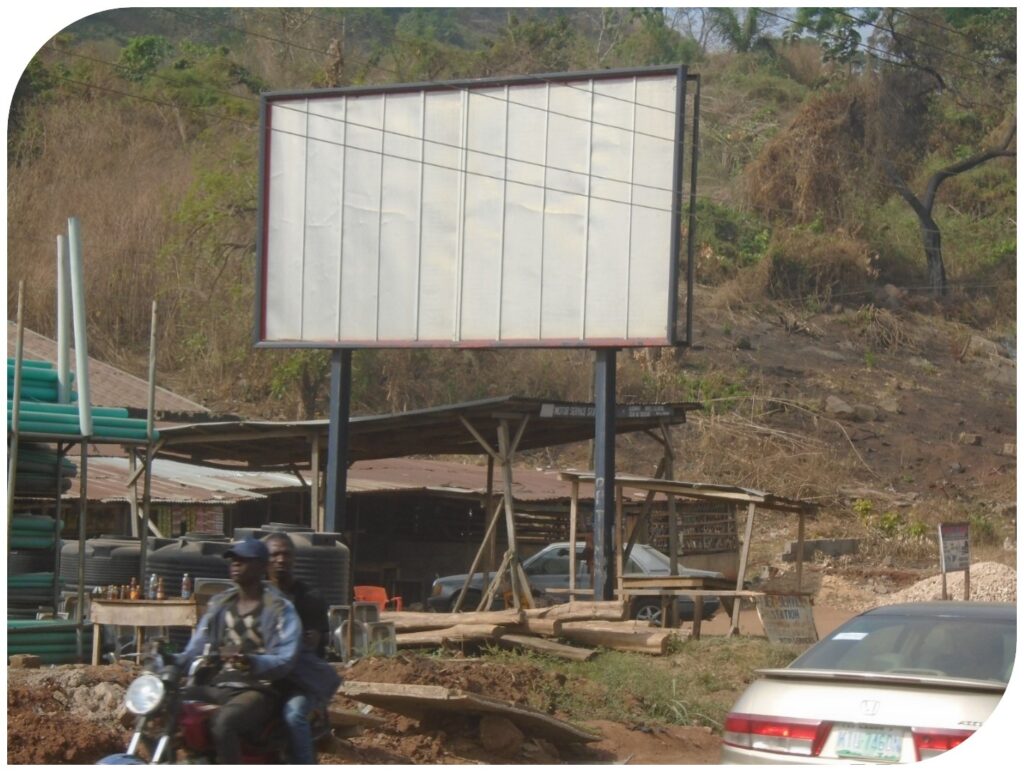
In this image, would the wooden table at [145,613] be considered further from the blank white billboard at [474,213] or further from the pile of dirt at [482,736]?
the blank white billboard at [474,213]

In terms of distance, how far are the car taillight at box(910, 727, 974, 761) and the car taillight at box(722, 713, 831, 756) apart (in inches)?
15.2

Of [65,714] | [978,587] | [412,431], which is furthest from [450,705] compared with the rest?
[978,587]

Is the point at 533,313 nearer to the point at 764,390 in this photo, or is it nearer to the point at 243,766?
the point at 243,766

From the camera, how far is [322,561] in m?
14.3

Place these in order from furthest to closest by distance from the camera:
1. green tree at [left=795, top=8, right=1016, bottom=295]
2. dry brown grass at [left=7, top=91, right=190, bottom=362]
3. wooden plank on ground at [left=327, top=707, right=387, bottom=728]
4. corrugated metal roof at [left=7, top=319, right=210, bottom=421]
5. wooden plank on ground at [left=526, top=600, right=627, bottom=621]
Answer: green tree at [left=795, top=8, right=1016, bottom=295] → dry brown grass at [left=7, top=91, right=190, bottom=362] → corrugated metal roof at [left=7, top=319, right=210, bottom=421] → wooden plank on ground at [left=526, top=600, right=627, bottom=621] → wooden plank on ground at [left=327, top=707, right=387, bottom=728]

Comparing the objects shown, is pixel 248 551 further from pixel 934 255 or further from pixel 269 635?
pixel 934 255

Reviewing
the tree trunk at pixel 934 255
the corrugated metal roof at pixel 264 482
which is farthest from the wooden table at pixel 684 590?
the tree trunk at pixel 934 255

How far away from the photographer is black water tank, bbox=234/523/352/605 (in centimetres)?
1420

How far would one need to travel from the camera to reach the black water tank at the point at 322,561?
14.2 m

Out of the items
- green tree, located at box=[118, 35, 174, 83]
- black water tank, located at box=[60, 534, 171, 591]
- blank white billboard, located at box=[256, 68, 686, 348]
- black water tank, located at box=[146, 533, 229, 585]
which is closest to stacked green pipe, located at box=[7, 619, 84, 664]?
black water tank, located at box=[146, 533, 229, 585]

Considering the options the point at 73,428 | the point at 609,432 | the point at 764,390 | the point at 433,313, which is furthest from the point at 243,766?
the point at 764,390

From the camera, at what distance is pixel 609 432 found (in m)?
15.5

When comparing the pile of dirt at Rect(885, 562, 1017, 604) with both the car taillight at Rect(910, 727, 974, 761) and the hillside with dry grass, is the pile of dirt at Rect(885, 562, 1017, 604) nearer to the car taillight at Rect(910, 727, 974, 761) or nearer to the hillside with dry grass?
the hillside with dry grass

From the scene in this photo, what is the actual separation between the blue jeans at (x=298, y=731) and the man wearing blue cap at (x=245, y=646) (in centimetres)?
9
